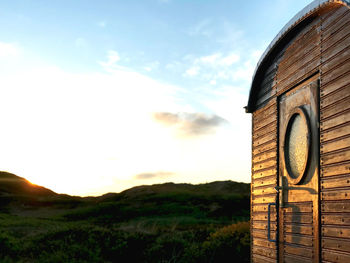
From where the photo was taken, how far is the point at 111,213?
44.8 m

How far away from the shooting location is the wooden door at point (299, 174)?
6.48 meters

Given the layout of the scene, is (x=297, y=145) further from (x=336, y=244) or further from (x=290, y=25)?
(x=290, y=25)

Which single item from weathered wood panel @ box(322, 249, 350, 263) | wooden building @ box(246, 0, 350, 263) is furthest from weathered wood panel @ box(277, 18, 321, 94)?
weathered wood panel @ box(322, 249, 350, 263)

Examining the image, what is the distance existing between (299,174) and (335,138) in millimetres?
1329

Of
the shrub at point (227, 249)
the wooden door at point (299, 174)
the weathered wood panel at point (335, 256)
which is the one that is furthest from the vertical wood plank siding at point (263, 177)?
the shrub at point (227, 249)

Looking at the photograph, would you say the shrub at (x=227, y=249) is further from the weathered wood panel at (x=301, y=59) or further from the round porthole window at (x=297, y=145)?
the weathered wood panel at (x=301, y=59)

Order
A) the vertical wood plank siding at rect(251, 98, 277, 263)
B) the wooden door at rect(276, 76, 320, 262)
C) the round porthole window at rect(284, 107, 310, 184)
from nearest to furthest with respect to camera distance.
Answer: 1. the wooden door at rect(276, 76, 320, 262)
2. the round porthole window at rect(284, 107, 310, 184)
3. the vertical wood plank siding at rect(251, 98, 277, 263)

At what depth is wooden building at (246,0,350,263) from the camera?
584 centimetres

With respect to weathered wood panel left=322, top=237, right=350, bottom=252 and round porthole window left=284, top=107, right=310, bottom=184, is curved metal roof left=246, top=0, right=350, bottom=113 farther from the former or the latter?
weathered wood panel left=322, top=237, right=350, bottom=252

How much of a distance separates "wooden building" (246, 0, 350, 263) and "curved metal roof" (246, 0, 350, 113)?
0.02 metres

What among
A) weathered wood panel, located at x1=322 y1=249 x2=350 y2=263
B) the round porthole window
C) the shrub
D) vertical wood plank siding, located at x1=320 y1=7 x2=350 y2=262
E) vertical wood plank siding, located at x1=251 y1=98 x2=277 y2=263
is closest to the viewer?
weathered wood panel, located at x1=322 y1=249 x2=350 y2=263

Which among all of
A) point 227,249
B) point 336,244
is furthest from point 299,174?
point 227,249

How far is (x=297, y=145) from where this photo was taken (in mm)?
7246

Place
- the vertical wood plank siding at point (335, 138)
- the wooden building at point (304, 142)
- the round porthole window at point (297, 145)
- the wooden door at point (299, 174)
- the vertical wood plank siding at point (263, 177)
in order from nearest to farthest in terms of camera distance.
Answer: the vertical wood plank siding at point (335, 138)
the wooden building at point (304, 142)
the wooden door at point (299, 174)
the round porthole window at point (297, 145)
the vertical wood plank siding at point (263, 177)
